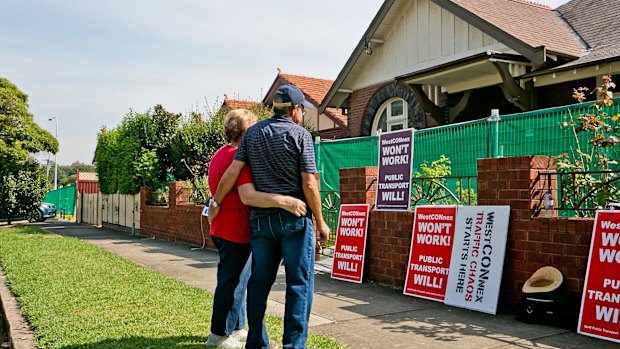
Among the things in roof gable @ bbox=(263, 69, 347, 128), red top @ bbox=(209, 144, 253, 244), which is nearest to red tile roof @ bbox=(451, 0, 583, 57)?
red top @ bbox=(209, 144, 253, 244)

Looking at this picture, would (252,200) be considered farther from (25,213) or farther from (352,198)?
(25,213)

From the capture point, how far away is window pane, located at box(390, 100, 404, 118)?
1524cm

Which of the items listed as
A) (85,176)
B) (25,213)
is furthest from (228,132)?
(85,176)

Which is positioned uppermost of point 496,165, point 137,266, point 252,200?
point 496,165

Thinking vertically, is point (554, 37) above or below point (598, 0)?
below

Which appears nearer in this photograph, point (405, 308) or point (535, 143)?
point (405, 308)

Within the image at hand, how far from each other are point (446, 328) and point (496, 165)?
73.1 inches

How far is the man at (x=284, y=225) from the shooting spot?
359 cm

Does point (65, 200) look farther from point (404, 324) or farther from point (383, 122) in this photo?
point (404, 324)

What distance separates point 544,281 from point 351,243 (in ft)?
10.0

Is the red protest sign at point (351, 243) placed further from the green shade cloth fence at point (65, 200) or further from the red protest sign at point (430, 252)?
the green shade cloth fence at point (65, 200)

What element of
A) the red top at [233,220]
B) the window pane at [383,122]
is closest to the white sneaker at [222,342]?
the red top at [233,220]

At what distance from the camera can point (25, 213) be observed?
24328mm

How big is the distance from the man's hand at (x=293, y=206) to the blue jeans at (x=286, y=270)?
0.04 meters
